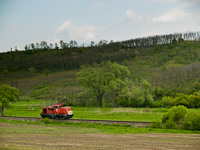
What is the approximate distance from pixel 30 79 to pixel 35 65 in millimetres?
37530

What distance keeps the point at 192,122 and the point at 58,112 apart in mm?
22474

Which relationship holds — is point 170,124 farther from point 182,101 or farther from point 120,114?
point 182,101

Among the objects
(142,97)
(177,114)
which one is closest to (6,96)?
(142,97)

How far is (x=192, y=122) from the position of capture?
2788 centimetres

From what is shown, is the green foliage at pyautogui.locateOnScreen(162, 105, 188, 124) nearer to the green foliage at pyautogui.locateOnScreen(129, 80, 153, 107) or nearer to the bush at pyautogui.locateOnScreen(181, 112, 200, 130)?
the bush at pyautogui.locateOnScreen(181, 112, 200, 130)

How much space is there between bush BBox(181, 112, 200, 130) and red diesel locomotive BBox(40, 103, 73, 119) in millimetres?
19416

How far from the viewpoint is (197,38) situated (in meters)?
183

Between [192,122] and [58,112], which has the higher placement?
[192,122]

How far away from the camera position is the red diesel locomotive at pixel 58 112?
3951 cm

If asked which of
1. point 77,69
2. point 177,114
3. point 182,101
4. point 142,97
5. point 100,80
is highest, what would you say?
point 77,69

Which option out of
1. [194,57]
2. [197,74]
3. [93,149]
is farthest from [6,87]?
[194,57]

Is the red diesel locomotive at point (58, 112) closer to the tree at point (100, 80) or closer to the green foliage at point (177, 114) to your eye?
the green foliage at point (177, 114)

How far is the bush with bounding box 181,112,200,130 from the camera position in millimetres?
27672

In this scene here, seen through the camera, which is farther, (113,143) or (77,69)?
(77,69)
